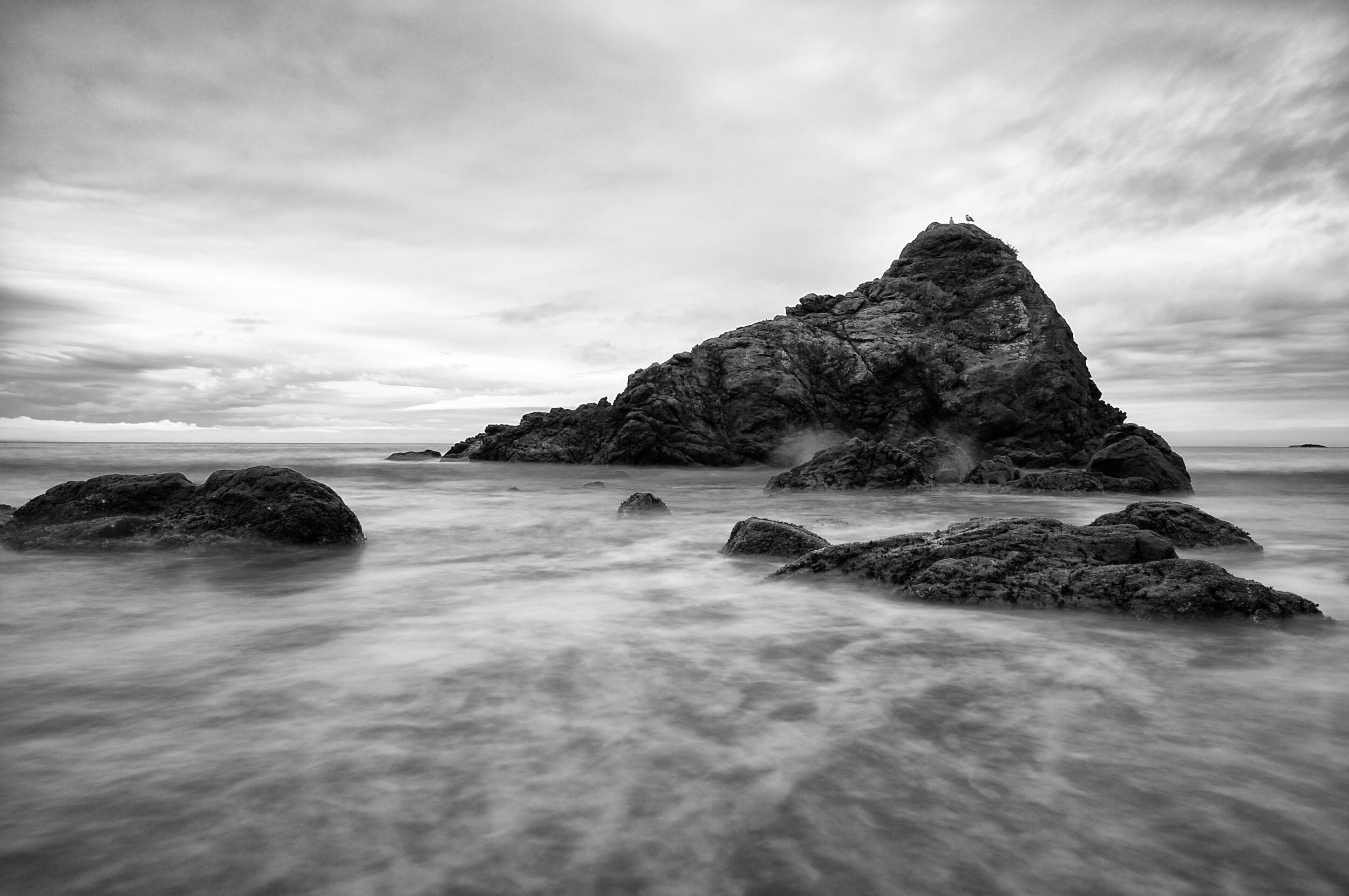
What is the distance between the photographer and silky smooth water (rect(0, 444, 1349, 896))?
2.45 metres

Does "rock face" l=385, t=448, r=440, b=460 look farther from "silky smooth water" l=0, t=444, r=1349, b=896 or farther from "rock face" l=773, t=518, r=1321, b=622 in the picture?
"rock face" l=773, t=518, r=1321, b=622

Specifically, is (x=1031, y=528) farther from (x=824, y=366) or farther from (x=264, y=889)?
(x=824, y=366)

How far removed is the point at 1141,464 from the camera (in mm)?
21875

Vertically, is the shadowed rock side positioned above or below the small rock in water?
above

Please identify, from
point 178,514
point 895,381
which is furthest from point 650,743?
point 895,381

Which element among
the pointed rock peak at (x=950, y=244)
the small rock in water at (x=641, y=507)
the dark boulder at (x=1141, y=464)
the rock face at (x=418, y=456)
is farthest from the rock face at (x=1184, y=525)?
the rock face at (x=418, y=456)

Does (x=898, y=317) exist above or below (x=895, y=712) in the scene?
above

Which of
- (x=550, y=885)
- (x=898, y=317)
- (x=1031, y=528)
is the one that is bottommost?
(x=550, y=885)

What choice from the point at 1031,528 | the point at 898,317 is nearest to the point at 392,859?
the point at 1031,528

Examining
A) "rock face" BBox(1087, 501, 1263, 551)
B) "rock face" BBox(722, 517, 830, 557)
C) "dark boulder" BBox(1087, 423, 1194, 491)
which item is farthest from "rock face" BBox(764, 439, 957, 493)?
"rock face" BBox(722, 517, 830, 557)

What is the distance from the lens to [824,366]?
41562 millimetres

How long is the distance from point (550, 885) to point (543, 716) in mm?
1524

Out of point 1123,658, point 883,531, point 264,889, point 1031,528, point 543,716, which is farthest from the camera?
point 883,531

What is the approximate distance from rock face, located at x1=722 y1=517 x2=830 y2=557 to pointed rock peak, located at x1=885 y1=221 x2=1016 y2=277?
132 ft
